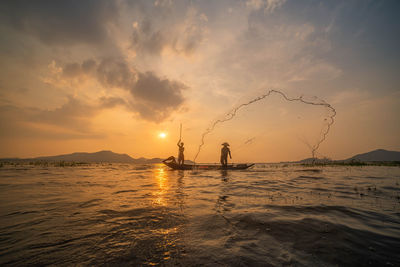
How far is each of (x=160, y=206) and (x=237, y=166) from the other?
19358 mm

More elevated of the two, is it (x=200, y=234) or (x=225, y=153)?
(x=225, y=153)

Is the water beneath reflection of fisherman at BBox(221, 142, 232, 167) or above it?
beneath

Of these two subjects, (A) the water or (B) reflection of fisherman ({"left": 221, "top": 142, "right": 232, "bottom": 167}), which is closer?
(A) the water

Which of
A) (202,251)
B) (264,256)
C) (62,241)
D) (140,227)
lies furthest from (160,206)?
(264,256)

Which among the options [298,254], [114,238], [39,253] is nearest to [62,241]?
[39,253]

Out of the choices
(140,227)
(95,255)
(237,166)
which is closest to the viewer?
(95,255)

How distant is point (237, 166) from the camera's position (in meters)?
23.9

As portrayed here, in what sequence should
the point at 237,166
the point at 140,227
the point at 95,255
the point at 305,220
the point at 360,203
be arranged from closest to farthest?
the point at 95,255 → the point at 140,227 → the point at 305,220 → the point at 360,203 → the point at 237,166

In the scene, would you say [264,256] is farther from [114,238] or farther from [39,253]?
[39,253]

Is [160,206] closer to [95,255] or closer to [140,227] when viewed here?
[140,227]

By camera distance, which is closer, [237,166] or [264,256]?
[264,256]

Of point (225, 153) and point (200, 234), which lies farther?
point (225, 153)

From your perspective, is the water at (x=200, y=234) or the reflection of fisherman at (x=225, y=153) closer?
the water at (x=200, y=234)

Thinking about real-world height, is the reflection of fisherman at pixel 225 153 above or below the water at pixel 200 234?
above
